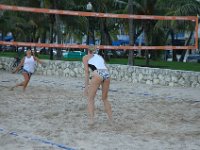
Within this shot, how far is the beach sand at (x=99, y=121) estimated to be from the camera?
6.36 metres

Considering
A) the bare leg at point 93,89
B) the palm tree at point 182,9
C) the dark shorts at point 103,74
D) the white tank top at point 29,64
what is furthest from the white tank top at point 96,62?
the palm tree at point 182,9

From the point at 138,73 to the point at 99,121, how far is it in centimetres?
794

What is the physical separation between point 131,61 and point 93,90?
1126cm

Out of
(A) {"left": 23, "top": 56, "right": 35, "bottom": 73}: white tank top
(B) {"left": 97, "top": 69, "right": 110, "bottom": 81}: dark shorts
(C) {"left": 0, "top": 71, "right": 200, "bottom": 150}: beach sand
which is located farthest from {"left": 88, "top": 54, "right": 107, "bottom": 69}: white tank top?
(A) {"left": 23, "top": 56, "right": 35, "bottom": 73}: white tank top

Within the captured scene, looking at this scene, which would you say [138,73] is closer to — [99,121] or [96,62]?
[99,121]

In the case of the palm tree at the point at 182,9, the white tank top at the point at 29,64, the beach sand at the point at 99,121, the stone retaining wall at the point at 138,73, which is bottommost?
the beach sand at the point at 99,121

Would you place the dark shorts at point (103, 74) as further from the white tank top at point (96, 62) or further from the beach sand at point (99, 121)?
the beach sand at point (99, 121)

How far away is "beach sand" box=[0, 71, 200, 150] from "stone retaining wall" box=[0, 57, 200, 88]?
1.54 meters

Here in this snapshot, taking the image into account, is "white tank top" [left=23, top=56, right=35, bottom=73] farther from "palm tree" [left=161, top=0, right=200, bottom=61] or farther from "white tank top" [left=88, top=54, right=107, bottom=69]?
"palm tree" [left=161, top=0, right=200, bottom=61]

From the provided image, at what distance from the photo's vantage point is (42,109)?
367 inches

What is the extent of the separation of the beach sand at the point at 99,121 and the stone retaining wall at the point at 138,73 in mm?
1541

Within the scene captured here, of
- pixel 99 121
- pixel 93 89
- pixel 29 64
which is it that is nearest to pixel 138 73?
pixel 29 64

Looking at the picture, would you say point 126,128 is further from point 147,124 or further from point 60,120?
point 60,120

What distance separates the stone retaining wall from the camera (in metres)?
14.5
